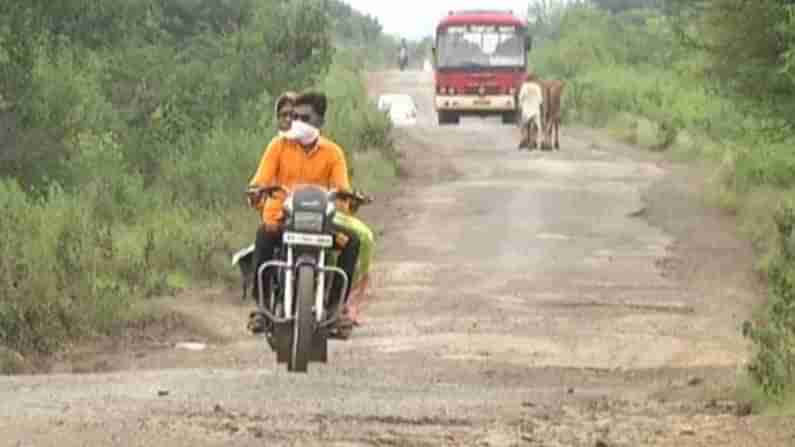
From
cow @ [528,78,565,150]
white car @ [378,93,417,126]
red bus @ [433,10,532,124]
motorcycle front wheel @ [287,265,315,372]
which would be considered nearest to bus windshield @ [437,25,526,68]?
red bus @ [433,10,532,124]

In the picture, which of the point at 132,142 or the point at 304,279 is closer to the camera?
the point at 304,279

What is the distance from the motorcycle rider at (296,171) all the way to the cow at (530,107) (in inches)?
1157

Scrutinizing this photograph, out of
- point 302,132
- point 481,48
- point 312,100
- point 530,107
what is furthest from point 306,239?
point 481,48

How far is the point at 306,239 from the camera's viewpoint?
481 inches

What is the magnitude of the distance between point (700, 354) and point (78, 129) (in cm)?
1348

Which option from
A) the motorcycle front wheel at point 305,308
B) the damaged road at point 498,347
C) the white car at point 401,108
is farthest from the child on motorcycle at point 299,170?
the white car at point 401,108

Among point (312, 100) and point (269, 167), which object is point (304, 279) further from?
point (312, 100)

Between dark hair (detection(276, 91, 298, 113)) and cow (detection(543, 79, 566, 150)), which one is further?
cow (detection(543, 79, 566, 150))

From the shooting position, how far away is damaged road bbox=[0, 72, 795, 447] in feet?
33.8

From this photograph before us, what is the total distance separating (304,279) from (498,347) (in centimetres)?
627

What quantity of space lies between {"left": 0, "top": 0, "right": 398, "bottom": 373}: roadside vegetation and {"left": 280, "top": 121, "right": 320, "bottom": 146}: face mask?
5321 millimetres

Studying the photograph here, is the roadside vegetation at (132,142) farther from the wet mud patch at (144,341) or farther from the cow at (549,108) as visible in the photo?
the cow at (549,108)

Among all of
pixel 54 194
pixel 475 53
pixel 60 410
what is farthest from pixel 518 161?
pixel 60 410

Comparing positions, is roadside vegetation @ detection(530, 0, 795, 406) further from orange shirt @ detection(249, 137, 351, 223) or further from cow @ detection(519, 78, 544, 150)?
cow @ detection(519, 78, 544, 150)
